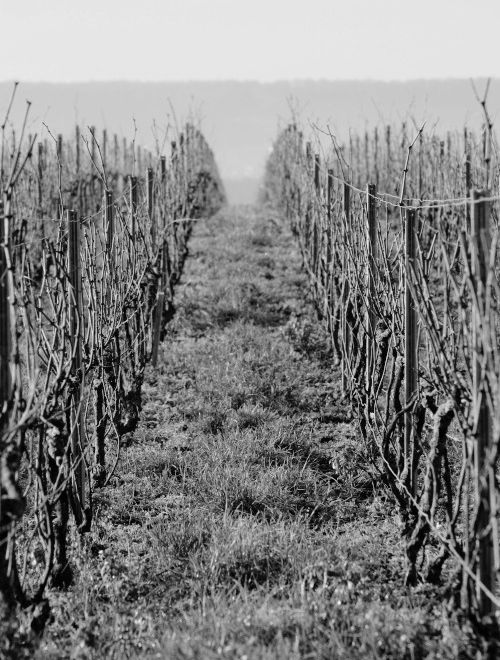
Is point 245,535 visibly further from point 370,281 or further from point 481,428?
point 370,281

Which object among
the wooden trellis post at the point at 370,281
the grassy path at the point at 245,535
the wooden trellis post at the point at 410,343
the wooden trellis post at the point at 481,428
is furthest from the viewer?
the wooden trellis post at the point at 370,281

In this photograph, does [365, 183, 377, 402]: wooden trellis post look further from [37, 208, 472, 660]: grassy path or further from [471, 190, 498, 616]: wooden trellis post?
[471, 190, 498, 616]: wooden trellis post

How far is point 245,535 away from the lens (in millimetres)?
3330

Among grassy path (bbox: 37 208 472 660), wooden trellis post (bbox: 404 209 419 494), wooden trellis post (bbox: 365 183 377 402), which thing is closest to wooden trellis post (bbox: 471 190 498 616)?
grassy path (bbox: 37 208 472 660)

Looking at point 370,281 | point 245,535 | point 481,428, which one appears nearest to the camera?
point 481,428

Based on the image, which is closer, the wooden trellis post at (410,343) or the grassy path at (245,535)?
the grassy path at (245,535)

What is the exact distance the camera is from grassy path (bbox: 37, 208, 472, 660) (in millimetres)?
2549

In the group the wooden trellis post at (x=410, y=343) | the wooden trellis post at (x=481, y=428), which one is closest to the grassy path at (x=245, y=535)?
the wooden trellis post at (x=481, y=428)

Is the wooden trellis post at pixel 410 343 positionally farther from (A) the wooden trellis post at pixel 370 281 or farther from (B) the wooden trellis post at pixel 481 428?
(B) the wooden trellis post at pixel 481 428

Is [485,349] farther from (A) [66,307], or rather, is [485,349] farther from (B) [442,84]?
(B) [442,84]

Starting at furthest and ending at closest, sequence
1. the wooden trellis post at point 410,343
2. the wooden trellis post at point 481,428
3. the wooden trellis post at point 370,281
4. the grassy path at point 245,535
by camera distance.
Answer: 1. the wooden trellis post at point 370,281
2. the wooden trellis post at point 410,343
3. the grassy path at point 245,535
4. the wooden trellis post at point 481,428

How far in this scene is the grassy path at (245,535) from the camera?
8.36 ft

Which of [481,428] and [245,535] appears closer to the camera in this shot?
[481,428]

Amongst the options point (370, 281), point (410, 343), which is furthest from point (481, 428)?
point (370, 281)
